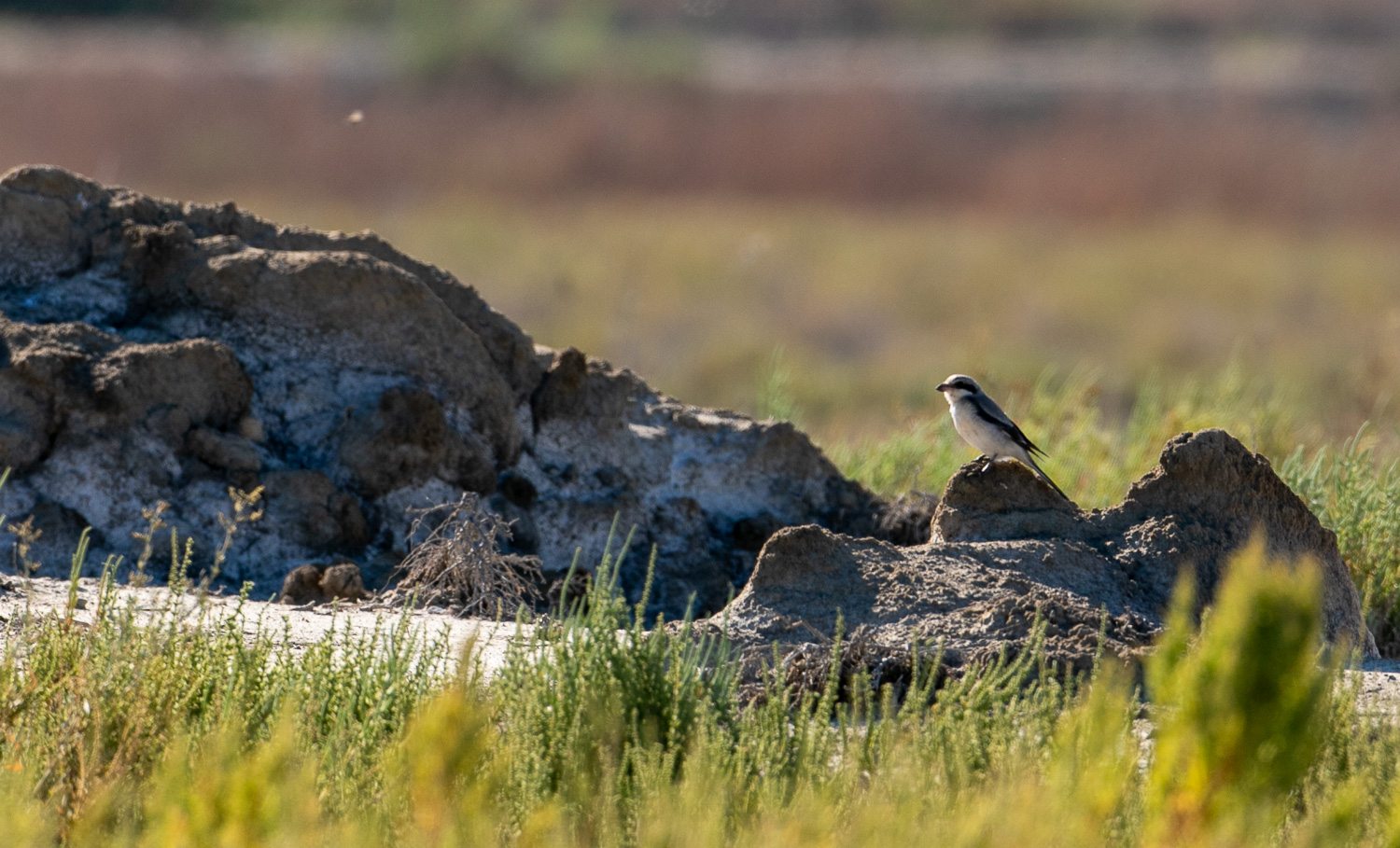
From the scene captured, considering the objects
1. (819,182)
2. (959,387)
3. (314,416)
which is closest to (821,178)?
(819,182)

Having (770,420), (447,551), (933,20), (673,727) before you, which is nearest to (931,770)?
(673,727)

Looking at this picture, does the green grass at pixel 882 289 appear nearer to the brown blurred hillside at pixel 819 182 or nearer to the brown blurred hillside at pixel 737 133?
the brown blurred hillside at pixel 819 182

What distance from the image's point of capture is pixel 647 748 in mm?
4027

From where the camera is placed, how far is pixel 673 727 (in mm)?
3951

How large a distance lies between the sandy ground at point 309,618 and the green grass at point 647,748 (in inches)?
7.7

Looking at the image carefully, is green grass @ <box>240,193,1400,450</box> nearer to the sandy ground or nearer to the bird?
the bird

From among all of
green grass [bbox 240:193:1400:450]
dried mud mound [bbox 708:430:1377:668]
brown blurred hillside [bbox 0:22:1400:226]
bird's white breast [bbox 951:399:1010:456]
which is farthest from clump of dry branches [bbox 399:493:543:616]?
brown blurred hillside [bbox 0:22:1400:226]

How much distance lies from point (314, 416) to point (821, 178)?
2033cm

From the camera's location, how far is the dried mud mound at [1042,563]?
15.8ft

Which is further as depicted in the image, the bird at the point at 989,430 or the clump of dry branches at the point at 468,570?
the bird at the point at 989,430

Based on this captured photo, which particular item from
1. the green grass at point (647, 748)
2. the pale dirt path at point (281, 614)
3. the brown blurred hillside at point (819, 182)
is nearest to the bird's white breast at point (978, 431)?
the green grass at point (647, 748)

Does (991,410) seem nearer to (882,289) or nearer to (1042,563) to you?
(1042,563)

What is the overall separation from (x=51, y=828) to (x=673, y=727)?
4.57ft

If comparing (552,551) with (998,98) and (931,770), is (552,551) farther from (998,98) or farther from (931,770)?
(998,98)
